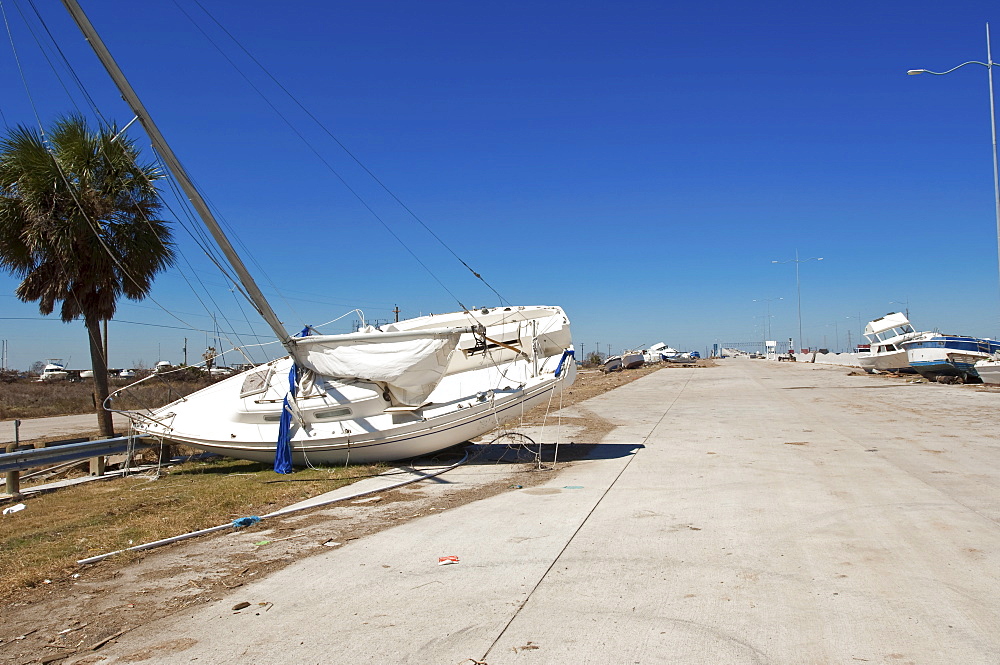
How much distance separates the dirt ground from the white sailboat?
2476 millimetres

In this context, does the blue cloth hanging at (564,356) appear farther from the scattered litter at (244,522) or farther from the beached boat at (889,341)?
the beached boat at (889,341)

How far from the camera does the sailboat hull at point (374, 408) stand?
1196 centimetres

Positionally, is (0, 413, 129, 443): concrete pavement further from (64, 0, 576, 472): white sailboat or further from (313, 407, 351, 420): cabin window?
(313, 407, 351, 420): cabin window

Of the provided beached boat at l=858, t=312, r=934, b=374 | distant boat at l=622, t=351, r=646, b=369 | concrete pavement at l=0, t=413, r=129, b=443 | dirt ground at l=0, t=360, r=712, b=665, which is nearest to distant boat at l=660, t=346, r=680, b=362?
distant boat at l=622, t=351, r=646, b=369

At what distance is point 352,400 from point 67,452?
4787mm

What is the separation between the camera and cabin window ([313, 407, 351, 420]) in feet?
40.2

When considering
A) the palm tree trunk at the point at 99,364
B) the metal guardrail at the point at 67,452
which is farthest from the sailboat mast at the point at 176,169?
the palm tree trunk at the point at 99,364

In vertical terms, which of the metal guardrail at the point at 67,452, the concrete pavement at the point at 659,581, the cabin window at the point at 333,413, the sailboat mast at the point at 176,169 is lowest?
the concrete pavement at the point at 659,581

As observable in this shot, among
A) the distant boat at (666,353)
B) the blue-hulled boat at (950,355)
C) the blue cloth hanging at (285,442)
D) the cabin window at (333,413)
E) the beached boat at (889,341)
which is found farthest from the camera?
the distant boat at (666,353)

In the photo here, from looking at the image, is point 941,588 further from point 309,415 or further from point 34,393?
point 34,393

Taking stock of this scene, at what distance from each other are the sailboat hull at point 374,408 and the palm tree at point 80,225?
3.16m

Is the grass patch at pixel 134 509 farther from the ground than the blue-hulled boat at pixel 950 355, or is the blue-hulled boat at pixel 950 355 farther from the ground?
the blue-hulled boat at pixel 950 355

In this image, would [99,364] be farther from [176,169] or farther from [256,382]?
[176,169]

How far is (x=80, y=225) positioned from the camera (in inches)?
574
